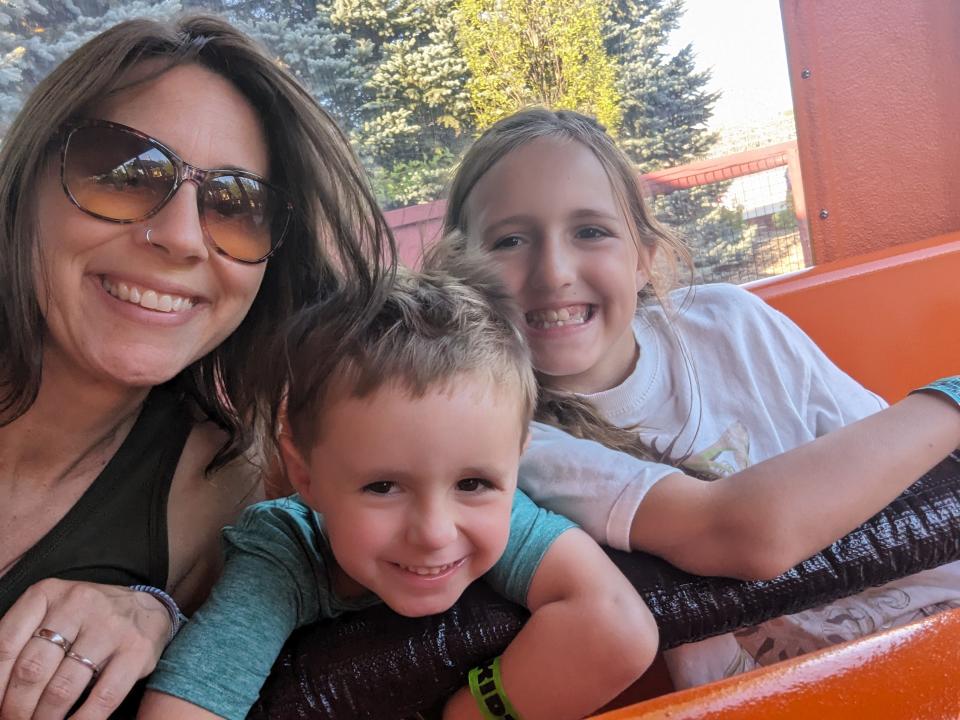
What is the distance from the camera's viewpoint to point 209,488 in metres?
1.27

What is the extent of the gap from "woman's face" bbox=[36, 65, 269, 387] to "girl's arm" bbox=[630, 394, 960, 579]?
70cm

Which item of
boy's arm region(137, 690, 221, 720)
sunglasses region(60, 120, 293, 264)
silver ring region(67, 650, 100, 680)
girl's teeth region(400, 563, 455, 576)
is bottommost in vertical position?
boy's arm region(137, 690, 221, 720)

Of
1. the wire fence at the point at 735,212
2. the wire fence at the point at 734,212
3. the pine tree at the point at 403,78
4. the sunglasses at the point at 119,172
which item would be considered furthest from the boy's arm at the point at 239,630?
the pine tree at the point at 403,78

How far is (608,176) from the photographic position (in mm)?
1391

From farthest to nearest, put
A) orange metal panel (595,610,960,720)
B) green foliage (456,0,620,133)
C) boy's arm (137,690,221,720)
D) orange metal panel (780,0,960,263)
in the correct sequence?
green foliage (456,0,620,133)
orange metal panel (780,0,960,263)
boy's arm (137,690,221,720)
orange metal panel (595,610,960,720)

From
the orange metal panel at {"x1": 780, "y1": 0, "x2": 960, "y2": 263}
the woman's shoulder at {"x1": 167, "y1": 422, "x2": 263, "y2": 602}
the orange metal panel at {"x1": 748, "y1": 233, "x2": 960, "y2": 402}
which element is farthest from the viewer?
the orange metal panel at {"x1": 780, "y1": 0, "x2": 960, "y2": 263}

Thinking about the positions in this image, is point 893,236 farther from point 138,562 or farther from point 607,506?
point 138,562

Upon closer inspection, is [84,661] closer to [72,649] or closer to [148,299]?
[72,649]

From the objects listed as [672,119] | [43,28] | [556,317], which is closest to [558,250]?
[556,317]

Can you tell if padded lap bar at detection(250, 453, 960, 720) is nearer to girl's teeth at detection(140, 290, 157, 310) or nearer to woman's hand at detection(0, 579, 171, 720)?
woman's hand at detection(0, 579, 171, 720)

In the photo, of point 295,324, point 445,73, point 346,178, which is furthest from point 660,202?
point 295,324

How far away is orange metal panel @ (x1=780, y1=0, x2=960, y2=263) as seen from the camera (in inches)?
96.4

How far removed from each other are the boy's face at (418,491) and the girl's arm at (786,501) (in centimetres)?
22

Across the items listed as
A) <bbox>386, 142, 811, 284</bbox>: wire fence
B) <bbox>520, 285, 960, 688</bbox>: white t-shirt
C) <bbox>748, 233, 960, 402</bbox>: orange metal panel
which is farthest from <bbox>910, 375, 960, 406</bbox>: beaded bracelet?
<bbox>386, 142, 811, 284</bbox>: wire fence
